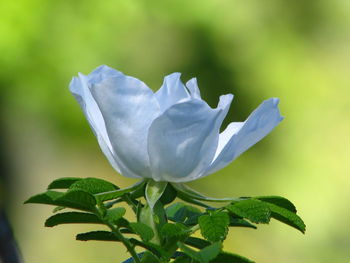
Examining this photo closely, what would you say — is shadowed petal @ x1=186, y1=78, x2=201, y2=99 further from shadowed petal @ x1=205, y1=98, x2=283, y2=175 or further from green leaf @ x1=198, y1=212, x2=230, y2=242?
Result: green leaf @ x1=198, y1=212, x2=230, y2=242

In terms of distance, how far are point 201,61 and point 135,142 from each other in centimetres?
340

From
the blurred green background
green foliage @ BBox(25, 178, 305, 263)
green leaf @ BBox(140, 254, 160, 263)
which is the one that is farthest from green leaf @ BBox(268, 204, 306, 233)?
the blurred green background

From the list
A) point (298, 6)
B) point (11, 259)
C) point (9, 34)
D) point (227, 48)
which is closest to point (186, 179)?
point (11, 259)

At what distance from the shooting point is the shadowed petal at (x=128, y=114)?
0.71 m

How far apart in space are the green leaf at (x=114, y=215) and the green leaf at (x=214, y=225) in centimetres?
6

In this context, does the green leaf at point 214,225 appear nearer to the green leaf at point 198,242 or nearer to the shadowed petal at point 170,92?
the green leaf at point 198,242

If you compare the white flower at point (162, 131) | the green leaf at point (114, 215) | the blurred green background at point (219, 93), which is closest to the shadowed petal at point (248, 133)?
the white flower at point (162, 131)

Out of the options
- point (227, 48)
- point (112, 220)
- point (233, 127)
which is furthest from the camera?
point (227, 48)

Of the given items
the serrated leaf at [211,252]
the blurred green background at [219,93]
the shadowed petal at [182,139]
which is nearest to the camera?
the serrated leaf at [211,252]

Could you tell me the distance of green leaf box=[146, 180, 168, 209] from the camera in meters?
0.68

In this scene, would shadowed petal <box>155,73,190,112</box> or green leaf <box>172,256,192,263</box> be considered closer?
green leaf <box>172,256,192,263</box>

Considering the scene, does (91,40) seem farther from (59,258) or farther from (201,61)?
(59,258)

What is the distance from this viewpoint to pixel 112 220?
0.63 metres

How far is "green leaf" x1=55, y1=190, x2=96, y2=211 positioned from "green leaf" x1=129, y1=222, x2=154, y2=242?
0.11 feet
